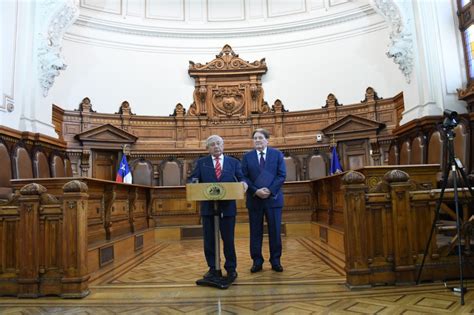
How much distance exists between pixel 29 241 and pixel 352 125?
6411 mm

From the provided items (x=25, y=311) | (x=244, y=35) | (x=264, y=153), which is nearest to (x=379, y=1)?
(x=244, y=35)

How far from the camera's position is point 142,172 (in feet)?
25.6

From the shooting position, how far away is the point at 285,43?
27.8 ft

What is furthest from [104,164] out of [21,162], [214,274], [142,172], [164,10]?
[214,274]

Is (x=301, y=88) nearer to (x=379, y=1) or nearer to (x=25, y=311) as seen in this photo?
(x=379, y=1)

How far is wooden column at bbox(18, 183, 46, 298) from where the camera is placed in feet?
8.46

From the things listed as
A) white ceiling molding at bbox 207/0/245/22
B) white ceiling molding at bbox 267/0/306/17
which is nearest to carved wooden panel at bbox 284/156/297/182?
white ceiling molding at bbox 267/0/306/17

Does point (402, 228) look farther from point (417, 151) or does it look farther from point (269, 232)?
point (417, 151)

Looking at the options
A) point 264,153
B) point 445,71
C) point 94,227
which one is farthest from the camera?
point 445,71

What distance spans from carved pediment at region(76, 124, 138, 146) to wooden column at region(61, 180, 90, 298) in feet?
17.2

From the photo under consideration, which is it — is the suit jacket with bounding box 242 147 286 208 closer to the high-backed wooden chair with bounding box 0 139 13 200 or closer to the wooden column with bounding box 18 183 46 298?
the wooden column with bounding box 18 183 46 298

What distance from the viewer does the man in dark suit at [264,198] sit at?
10.6 feet

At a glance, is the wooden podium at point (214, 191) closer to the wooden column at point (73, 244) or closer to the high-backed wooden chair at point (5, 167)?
the wooden column at point (73, 244)

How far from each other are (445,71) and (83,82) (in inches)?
265
